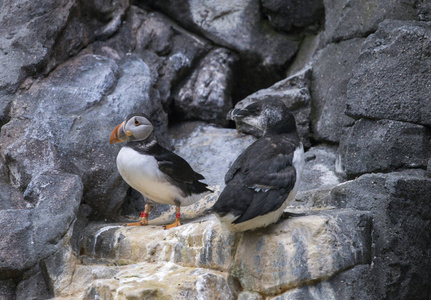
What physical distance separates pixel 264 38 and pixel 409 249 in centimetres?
335

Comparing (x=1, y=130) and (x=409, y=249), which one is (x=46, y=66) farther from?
(x=409, y=249)

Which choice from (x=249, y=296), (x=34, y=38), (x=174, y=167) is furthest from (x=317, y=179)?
(x=34, y=38)

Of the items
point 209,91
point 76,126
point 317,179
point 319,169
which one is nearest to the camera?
point 76,126

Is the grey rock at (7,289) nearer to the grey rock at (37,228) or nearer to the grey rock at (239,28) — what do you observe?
the grey rock at (37,228)

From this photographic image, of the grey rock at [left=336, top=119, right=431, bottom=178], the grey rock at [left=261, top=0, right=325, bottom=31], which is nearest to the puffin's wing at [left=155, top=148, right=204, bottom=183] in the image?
the grey rock at [left=336, top=119, right=431, bottom=178]

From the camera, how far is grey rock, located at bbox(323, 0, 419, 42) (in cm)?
515

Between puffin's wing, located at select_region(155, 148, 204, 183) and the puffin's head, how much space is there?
214mm

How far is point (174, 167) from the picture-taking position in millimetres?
4594

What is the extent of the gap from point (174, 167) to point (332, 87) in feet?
6.48

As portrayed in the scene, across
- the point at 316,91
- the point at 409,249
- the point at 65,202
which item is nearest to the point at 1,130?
the point at 65,202

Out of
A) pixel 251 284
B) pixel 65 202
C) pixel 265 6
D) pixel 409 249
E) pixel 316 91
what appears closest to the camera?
pixel 251 284

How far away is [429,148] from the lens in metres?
4.50

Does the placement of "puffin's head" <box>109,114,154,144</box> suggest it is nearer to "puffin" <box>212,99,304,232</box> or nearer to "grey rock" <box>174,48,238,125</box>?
"puffin" <box>212,99,304,232</box>

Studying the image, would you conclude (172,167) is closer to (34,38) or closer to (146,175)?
(146,175)
